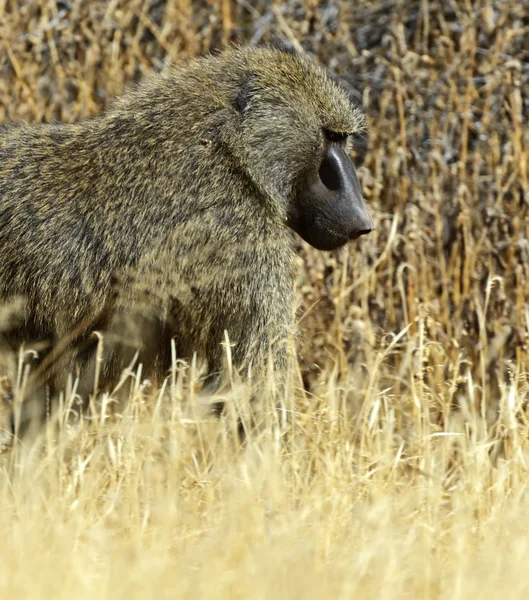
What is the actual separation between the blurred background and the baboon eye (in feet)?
2.40

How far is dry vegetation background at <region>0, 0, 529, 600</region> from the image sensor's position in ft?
7.18

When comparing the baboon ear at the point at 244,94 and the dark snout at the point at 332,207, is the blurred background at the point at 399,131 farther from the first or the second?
the baboon ear at the point at 244,94

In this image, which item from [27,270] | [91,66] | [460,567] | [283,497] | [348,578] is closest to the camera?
[348,578]

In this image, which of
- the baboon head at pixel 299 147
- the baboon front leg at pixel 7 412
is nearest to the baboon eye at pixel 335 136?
the baboon head at pixel 299 147

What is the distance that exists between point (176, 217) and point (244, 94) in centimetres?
42

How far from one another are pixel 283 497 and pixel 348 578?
46 centimetres

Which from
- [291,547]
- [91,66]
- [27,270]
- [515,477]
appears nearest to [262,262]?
[27,270]

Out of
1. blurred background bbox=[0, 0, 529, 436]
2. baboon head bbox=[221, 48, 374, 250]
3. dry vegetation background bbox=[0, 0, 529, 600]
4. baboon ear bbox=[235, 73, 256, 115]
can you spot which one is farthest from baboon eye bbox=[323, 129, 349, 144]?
blurred background bbox=[0, 0, 529, 436]

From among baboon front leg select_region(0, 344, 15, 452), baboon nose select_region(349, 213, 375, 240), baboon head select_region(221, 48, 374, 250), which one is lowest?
baboon front leg select_region(0, 344, 15, 452)

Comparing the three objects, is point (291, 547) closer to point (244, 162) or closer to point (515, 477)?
point (515, 477)

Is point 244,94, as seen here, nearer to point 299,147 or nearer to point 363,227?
point 299,147

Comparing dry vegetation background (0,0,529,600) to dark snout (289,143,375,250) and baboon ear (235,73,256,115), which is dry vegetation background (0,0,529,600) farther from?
baboon ear (235,73,256,115)

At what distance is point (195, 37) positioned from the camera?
16.9 ft

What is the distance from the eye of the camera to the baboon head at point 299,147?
11.2 ft
